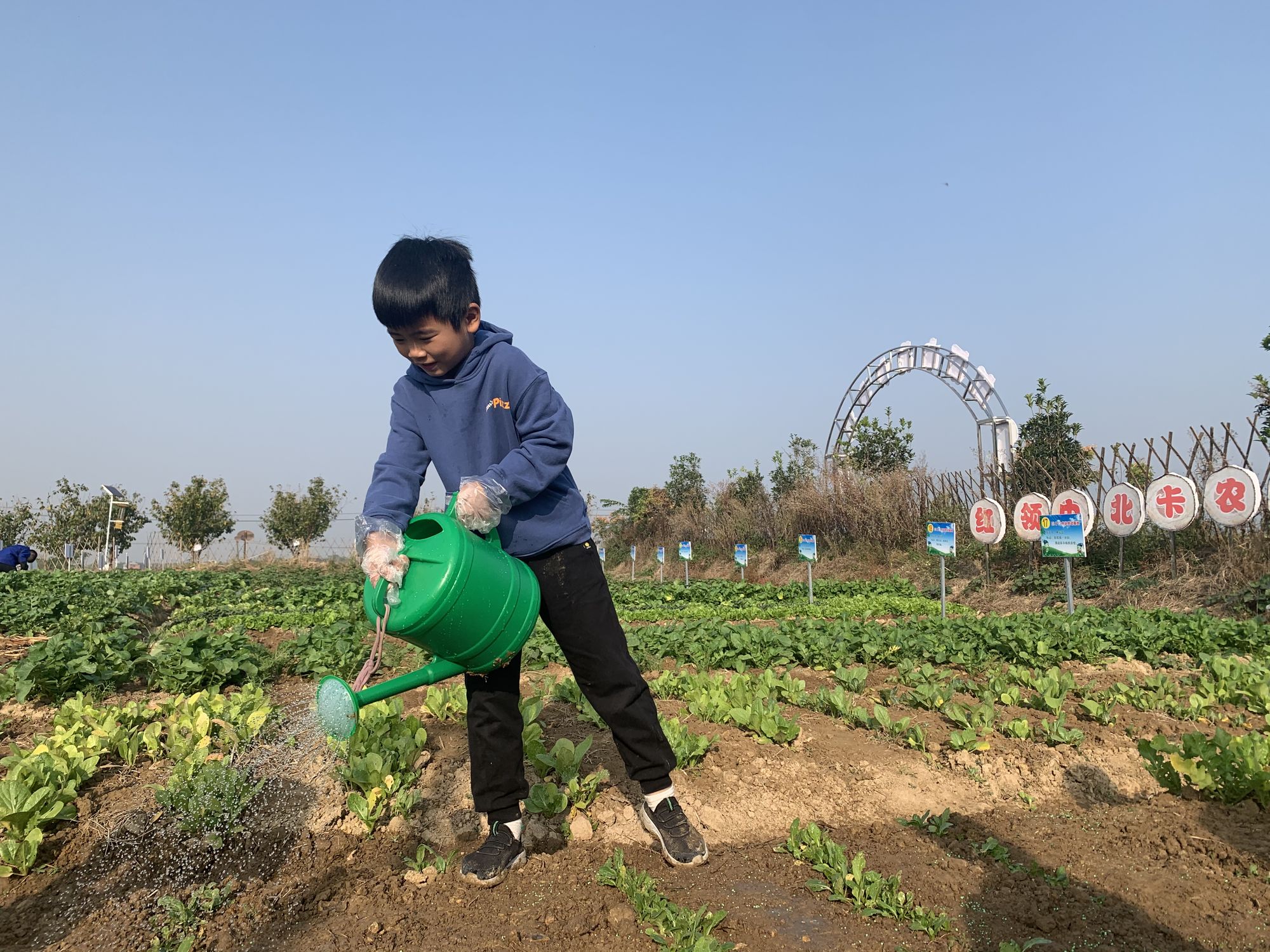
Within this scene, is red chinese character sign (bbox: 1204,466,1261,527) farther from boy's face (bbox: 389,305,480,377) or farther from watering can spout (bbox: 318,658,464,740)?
watering can spout (bbox: 318,658,464,740)

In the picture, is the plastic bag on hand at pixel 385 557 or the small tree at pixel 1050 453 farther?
the small tree at pixel 1050 453

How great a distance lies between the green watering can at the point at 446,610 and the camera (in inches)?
75.6

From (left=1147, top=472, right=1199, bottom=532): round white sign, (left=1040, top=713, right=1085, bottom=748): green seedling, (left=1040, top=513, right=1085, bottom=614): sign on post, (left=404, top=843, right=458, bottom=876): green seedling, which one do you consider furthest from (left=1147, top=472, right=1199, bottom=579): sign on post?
(left=404, top=843, right=458, bottom=876): green seedling

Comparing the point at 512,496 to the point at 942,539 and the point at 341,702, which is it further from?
the point at 942,539

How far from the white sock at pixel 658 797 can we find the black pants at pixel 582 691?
0.02m

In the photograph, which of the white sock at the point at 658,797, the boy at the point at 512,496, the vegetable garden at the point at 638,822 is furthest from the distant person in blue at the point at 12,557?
the white sock at the point at 658,797

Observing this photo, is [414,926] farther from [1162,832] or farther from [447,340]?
[1162,832]

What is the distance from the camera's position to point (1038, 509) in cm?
1109

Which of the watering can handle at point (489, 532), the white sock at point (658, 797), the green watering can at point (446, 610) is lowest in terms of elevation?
the white sock at point (658, 797)

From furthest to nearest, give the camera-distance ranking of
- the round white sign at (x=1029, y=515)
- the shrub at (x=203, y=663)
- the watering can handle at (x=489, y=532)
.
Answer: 1. the round white sign at (x=1029, y=515)
2. the shrub at (x=203, y=663)
3. the watering can handle at (x=489, y=532)

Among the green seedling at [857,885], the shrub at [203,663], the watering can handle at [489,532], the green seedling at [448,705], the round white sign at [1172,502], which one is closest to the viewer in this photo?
the green seedling at [857,885]

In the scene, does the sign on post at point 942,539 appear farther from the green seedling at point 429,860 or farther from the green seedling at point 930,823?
the green seedling at point 429,860

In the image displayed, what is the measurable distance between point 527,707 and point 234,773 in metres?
1.09

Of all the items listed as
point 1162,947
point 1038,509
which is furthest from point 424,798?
point 1038,509
